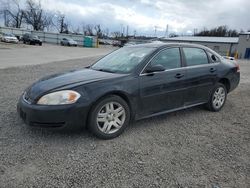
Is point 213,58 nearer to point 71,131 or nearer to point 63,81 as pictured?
point 63,81

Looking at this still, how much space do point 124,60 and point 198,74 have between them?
1.52 meters

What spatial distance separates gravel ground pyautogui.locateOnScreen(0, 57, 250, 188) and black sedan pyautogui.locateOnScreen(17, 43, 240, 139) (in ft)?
0.98

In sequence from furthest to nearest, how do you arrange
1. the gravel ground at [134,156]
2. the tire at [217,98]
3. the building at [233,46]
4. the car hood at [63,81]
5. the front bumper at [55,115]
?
the building at [233,46] → the tire at [217,98] → the car hood at [63,81] → the front bumper at [55,115] → the gravel ground at [134,156]

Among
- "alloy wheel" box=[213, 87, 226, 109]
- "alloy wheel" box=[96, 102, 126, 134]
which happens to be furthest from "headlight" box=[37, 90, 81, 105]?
"alloy wheel" box=[213, 87, 226, 109]

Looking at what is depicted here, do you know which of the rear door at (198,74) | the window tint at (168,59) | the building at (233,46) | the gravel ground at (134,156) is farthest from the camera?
the building at (233,46)

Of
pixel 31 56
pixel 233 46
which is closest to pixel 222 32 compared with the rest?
pixel 233 46

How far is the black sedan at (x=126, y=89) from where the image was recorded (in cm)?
311

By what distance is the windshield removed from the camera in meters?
3.82

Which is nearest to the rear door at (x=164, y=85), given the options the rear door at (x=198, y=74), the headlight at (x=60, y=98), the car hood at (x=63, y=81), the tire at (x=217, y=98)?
the rear door at (x=198, y=74)

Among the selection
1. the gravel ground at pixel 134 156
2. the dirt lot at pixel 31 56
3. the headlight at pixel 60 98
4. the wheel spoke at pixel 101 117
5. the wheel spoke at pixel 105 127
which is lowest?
the dirt lot at pixel 31 56

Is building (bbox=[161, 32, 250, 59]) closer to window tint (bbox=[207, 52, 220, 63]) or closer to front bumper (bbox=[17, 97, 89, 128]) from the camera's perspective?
window tint (bbox=[207, 52, 220, 63])

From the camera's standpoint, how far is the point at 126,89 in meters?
3.46

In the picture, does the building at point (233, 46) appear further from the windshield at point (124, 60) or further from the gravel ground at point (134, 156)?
the gravel ground at point (134, 156)

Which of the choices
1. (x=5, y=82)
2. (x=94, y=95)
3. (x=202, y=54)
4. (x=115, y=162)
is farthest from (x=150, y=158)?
(x=5, y=82)
